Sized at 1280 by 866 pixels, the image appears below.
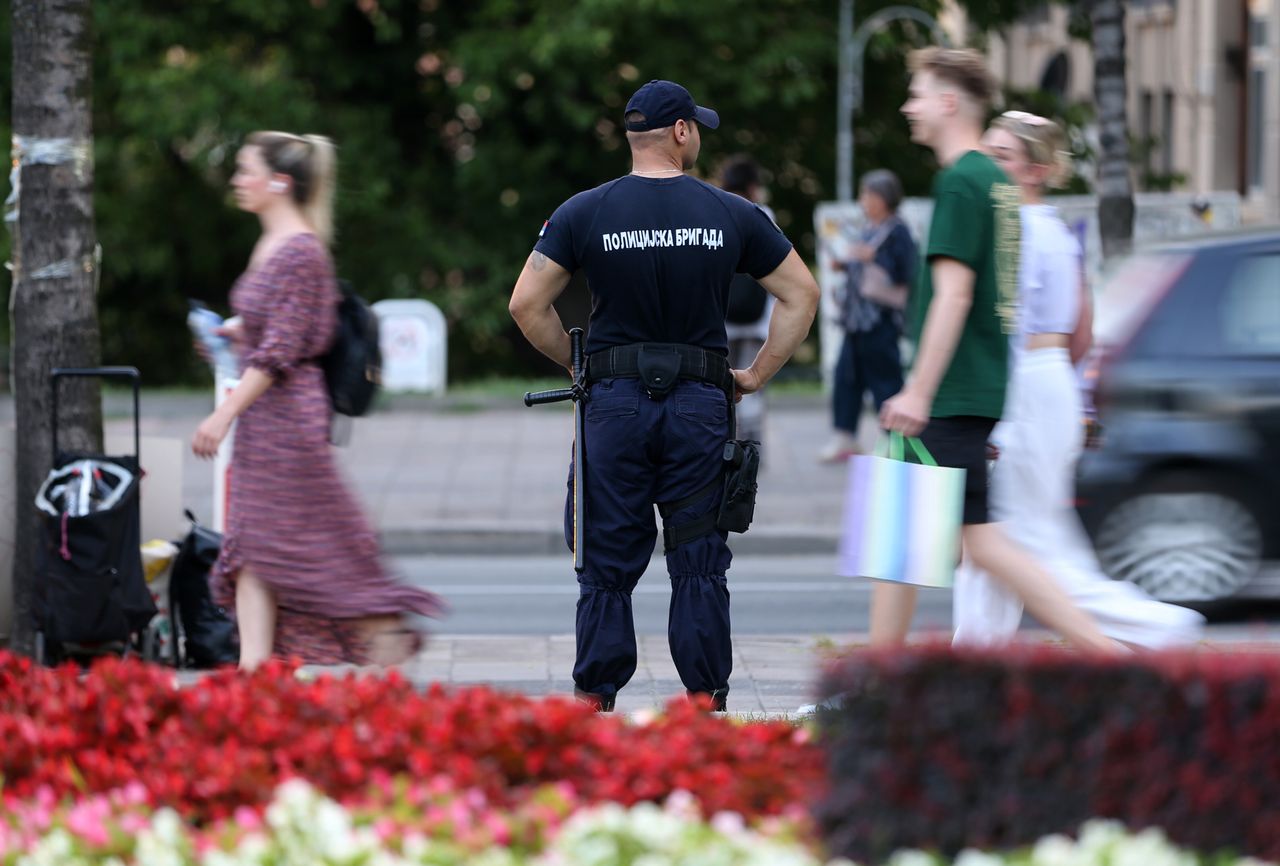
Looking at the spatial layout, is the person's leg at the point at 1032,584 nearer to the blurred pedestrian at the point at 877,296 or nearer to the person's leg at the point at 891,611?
the person's leg at the point at 891,611

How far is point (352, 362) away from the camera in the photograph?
5.70 m

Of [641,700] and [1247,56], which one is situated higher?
[1247,56]

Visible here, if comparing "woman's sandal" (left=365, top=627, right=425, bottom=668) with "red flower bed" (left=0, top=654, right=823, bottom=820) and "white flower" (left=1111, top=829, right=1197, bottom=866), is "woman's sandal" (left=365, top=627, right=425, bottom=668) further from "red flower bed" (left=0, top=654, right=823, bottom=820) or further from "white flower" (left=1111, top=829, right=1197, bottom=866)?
"white flower" (left=1111, top=829, right=1197, bottom=866)

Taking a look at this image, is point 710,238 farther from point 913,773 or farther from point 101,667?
point 913,773

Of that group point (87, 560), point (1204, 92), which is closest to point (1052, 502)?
point (87, 560)

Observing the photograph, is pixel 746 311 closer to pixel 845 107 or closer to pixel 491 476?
pixel 491 476

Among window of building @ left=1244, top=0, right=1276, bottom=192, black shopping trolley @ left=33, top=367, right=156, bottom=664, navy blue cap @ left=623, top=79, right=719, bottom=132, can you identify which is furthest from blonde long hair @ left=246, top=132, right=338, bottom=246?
window of building @ left=1244, top=0, right=1276, bottom=192

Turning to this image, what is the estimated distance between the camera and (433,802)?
336cm

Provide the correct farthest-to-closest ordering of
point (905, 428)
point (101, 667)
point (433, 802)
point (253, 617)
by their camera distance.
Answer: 1. point (253, 617)
2. point (905, 428)
3. point (101, 667)
4. point (433, 802)

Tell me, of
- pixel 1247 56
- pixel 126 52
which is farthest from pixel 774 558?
pixel 1247 56

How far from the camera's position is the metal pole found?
75.0 feet

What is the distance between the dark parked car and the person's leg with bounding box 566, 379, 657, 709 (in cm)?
309

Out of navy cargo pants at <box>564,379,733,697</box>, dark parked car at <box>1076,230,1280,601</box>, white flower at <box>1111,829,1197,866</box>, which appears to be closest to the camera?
white flower at <box>1111,829,1197,866</box>

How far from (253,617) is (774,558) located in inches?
240
